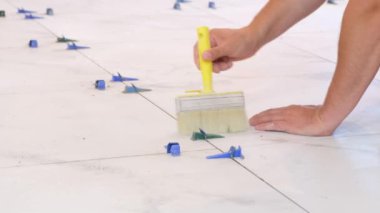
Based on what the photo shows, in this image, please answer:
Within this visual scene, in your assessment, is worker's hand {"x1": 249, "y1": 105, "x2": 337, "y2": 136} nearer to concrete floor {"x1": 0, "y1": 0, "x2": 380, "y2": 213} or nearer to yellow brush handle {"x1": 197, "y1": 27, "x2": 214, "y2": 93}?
concrete floor {"x1": 0, "y1": 0, "x2": 380, "y2": 213}

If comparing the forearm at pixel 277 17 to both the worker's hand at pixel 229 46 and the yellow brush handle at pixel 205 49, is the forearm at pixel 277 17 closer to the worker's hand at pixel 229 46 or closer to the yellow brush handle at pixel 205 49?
the worker's hand at pixel 229 46

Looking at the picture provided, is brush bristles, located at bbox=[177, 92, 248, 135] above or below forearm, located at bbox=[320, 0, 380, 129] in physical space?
below

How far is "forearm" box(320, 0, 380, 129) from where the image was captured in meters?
1.48

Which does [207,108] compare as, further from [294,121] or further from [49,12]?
[49,12]

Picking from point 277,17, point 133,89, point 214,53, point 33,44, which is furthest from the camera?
point 33,44

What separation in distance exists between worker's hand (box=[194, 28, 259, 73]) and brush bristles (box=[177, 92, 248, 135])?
0.28 ft

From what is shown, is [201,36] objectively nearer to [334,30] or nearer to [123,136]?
[123,136]

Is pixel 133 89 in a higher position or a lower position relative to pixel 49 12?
lower

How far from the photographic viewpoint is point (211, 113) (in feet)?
5.26

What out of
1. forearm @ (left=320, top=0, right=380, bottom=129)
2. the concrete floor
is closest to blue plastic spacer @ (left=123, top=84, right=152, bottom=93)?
the concrete floor

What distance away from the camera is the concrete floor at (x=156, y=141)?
1.27m

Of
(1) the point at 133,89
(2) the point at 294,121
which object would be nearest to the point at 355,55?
(2) the point at 294,121

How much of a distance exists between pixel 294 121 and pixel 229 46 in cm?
21

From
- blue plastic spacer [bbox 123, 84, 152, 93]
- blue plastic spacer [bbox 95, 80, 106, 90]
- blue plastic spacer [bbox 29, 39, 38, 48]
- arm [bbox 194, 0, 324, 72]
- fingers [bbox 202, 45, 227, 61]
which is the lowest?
blue plastic spacer [bbox 123, 84, 152, 93]
